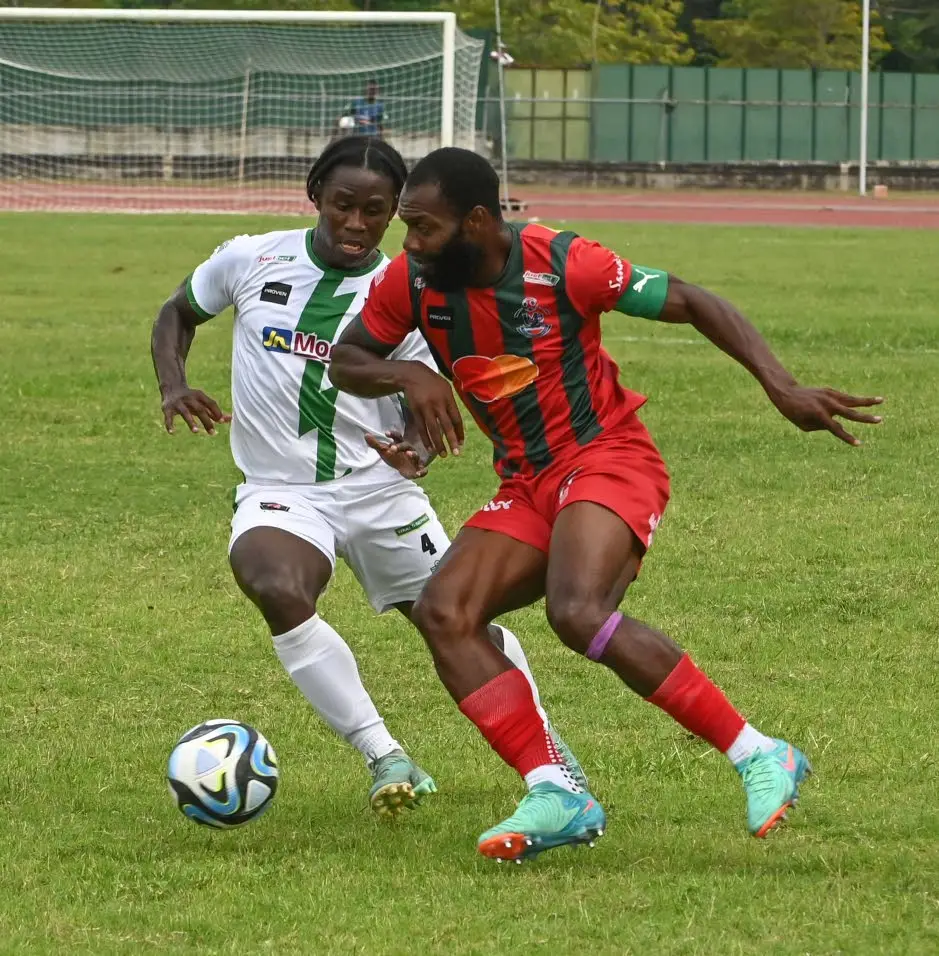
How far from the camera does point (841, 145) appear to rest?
2032 inches

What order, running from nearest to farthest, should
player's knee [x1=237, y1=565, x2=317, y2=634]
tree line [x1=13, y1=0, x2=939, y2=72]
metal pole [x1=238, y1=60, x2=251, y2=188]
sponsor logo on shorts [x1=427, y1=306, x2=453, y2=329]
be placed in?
A: sponsor logo on shorts [x1=427, y1=306, x2=453, y2=329]
player's knee [x1=237, y1=565, x2=317, y2=634]
metal pole [x1=238, y1=60, x2=251, y2=188]
tree line [x1=13, y1=0, x2=939, y2=72]

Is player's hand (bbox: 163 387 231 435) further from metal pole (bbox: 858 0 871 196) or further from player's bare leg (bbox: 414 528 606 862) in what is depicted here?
metal pole (bbox: 858 0 871 196)

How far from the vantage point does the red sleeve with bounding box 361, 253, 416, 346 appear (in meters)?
5.27

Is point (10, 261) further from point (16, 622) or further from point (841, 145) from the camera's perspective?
point (841, 145)

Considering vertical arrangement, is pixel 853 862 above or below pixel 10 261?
below

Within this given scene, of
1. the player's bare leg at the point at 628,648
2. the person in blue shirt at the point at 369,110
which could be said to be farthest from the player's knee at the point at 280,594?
the person in blue shirt at the point at 369,110

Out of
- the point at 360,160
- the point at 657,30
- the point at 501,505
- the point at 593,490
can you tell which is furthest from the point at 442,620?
the point at 657,30

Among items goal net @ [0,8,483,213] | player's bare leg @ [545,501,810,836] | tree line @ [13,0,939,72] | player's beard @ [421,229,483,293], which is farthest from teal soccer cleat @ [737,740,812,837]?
tree line @ [13,0,939,72]

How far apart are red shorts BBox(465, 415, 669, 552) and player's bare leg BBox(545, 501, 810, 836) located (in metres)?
0.07

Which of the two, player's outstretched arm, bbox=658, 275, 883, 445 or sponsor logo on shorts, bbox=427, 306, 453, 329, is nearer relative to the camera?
player's outstretched arm, bbox=658, 275, 883, 445

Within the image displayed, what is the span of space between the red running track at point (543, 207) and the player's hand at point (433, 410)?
90.0 feet

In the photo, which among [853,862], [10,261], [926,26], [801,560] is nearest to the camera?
[853,862]

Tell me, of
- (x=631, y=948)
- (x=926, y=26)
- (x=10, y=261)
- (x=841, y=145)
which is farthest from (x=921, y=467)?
(x=926, y=26)

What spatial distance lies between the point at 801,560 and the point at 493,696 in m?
3.96
